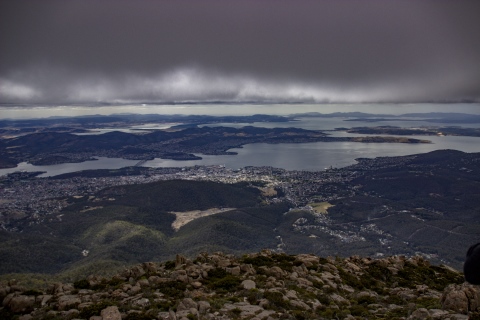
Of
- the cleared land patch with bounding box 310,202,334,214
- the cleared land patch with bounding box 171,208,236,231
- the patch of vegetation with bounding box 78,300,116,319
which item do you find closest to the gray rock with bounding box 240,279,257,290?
the patch of vegetation with bounding box 78,300,116,319

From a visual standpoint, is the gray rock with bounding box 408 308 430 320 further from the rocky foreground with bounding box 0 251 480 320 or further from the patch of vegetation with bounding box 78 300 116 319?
the patch of vegetation with bounding box 78 300 116 319

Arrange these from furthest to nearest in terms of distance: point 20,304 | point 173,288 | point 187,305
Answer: point 173,288 < point 20,304 < point 187,305

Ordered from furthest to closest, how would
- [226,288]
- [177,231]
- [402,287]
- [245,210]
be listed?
1. [245,210]
2. [177,231]
3. [402,287]
4. [226,288]

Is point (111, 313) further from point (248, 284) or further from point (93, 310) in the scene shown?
point (248, 284)

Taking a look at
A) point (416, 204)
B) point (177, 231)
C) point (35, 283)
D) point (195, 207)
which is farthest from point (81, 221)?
point (416, 204)

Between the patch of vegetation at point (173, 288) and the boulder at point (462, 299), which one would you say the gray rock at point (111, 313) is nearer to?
the patch of vegetation at point (173, 288)

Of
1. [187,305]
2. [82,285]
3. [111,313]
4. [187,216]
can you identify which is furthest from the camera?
[187,216]

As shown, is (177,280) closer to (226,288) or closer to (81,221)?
(226,288)

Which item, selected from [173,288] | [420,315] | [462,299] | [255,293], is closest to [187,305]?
[173,288]
